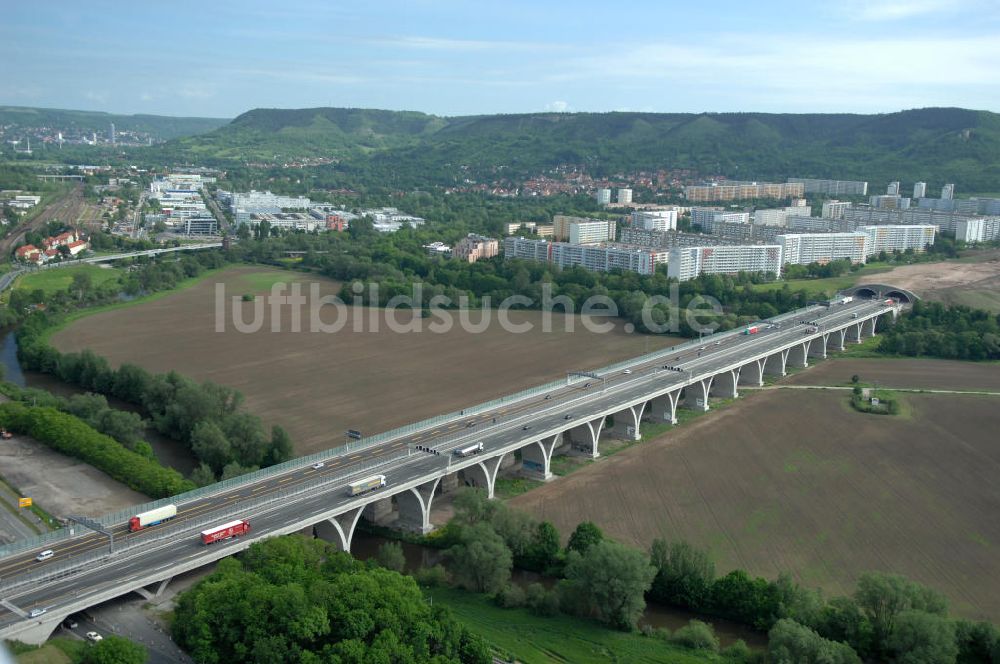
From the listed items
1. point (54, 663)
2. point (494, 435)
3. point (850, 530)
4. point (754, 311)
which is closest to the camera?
point (54, 663)

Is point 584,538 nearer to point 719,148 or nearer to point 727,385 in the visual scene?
point 727,385

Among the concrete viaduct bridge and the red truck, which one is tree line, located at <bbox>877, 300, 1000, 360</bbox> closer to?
the concrete viaduct bridge

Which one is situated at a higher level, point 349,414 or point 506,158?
point 506,158

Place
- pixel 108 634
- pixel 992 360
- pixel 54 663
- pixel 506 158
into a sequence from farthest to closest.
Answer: pixel 506 158
pixel 992 360
pixel 108 634
pixel 54 663

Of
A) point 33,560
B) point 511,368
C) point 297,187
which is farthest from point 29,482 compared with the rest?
point 297,187

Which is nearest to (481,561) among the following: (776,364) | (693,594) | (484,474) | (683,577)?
(683,577)

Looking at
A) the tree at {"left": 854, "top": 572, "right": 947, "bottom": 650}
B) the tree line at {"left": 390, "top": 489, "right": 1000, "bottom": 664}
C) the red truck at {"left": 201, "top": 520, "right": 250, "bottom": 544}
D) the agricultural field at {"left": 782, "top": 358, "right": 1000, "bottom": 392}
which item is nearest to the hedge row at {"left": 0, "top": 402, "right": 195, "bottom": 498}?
the red truck at {"left": 201, "top": 520, "right": 250, "bottom": 544}

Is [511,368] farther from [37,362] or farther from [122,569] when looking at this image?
[122,569]

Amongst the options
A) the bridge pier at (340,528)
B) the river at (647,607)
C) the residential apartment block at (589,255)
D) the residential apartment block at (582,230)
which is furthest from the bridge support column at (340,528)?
the residential apartment block at (582,230)
